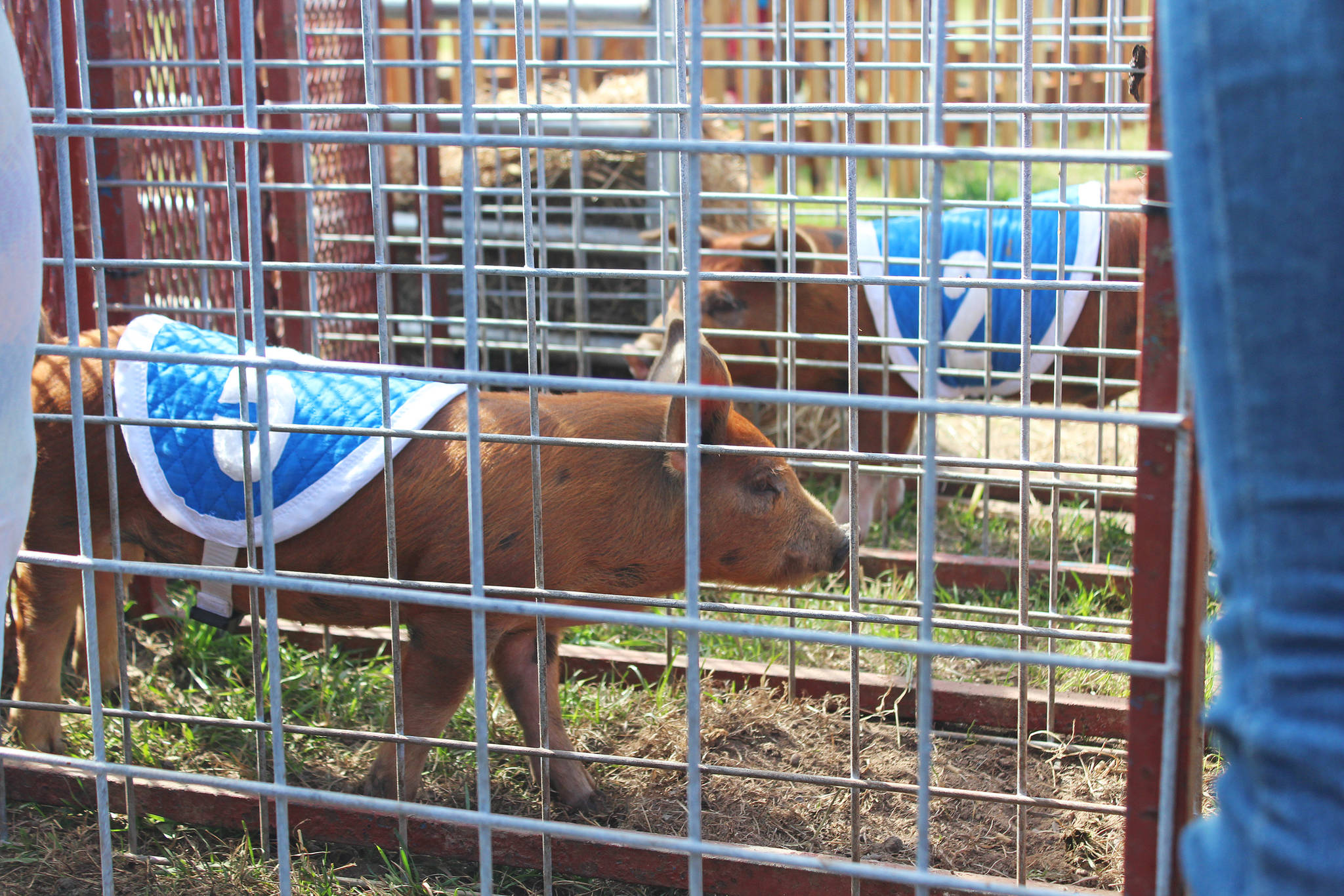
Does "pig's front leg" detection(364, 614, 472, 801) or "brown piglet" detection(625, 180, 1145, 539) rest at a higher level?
"brown piglet" detection(625, 180, 1145, 539)

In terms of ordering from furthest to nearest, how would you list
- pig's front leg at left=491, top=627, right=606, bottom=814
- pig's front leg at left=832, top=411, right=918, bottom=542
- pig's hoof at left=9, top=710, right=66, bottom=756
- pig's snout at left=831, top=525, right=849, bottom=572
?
pig's front leg at left=832, top=411, right=918, bottom=542
pig's snout at left=831, top=525, right=849, bottom=572
pig's hoof at left=9, top=710, right=66, bottom=756
pig's front leg at left=491, top=627, right=606, bottom=814

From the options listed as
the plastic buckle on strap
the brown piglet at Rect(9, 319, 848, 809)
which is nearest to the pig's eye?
the brown piglet at Rect(9, 319, 848, 809)

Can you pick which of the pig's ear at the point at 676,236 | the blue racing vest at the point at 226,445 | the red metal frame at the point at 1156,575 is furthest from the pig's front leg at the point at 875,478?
the red metal frame at the point at 1156,575

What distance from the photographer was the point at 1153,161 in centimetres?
145

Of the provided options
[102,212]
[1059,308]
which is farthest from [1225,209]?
[102,212]

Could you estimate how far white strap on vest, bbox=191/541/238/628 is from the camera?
2.72 metres

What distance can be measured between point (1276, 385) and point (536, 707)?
7.96ft

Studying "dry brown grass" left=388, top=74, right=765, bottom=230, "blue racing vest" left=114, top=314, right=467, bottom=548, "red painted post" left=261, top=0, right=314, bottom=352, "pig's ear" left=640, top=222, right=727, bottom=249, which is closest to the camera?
"blue racing vest" left=114, top=314, right=467, bottom=548

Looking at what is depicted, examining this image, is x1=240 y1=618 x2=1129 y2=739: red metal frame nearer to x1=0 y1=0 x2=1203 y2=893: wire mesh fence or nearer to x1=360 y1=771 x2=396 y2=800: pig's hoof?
x1=0 y1=0 x2=1203 y2=893: wire mesh fence

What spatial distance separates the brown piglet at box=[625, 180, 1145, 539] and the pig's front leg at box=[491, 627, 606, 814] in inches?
83.1

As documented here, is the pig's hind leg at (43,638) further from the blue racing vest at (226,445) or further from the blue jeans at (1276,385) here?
the blue jeans at (1276,385)

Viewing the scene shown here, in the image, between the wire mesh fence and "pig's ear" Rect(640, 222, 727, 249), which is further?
"pig's ear" Rect(640, 222, 727, 249)

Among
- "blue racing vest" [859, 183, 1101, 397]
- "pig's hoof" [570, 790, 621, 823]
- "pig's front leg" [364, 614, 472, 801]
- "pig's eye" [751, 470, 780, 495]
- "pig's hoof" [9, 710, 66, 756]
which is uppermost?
"blue racing vest" [859, 183, 1101, 397]

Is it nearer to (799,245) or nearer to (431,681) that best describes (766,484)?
(431,681)
